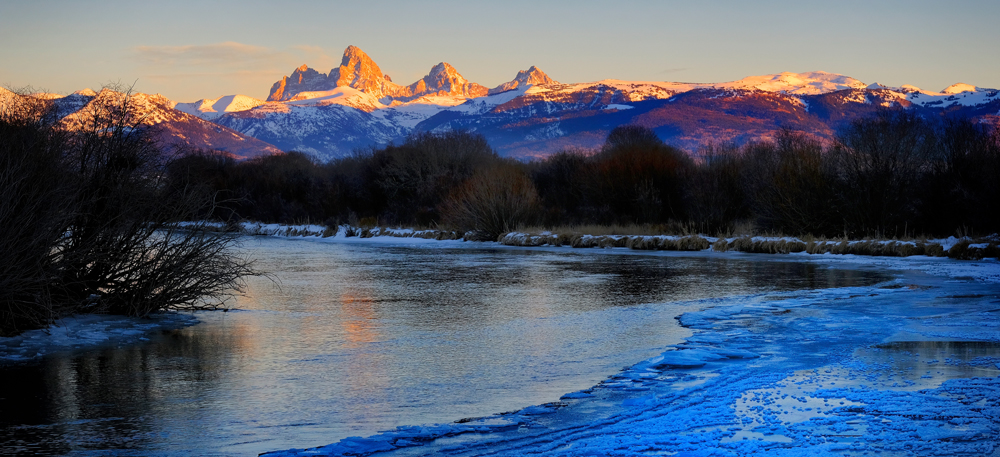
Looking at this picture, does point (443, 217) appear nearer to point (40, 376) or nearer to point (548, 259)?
point (548, 259)

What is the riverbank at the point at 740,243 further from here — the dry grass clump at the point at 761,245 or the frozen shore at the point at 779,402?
the frozen shore at the point at 779,402

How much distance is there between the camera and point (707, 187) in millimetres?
32562

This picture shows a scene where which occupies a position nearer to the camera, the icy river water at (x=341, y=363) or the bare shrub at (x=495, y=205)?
the icy river water at (x=341, y=363)

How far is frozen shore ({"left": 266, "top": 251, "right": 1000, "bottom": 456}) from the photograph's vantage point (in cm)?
508

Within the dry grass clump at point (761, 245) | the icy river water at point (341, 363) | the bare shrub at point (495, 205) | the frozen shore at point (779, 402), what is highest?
the bare shrub at point (495, 205)

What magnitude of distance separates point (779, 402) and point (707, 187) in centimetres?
2724

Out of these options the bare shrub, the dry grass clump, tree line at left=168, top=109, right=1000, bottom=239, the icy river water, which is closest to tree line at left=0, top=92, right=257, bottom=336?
tree line at left=168, top=109, right=1000, bottom=239

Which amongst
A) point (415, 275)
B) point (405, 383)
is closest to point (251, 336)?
point (405, 383)

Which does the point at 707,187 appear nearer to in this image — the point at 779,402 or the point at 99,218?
the point at 99,218

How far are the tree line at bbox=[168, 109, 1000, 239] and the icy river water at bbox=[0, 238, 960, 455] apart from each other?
290cm

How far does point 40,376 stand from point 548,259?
57.6ft

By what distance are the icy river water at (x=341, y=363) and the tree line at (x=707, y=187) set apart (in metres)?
2.90

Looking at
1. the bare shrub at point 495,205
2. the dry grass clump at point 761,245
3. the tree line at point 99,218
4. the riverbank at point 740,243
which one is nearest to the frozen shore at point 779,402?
the tree line at point 99,218

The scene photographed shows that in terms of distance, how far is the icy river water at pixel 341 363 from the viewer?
5492 millimetres
